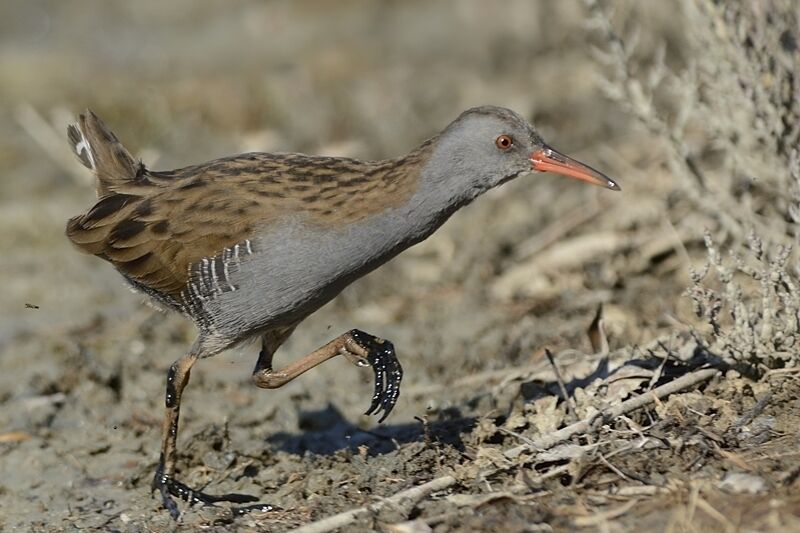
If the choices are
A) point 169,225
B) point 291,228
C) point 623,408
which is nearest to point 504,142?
point 291,228

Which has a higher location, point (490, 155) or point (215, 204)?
point (215, 204)

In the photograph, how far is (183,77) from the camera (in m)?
10.4

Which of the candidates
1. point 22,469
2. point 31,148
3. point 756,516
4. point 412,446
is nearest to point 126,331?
point 22,469

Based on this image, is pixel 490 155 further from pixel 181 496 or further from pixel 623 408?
pixel 181 496

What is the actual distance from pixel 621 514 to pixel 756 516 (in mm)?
389

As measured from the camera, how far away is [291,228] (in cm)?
465

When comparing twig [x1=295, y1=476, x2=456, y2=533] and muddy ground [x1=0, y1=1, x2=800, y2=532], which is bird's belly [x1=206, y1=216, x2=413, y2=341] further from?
twig [x1=295, y1=476, x2=456, y2=533]

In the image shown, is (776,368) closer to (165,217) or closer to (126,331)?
(165,217)

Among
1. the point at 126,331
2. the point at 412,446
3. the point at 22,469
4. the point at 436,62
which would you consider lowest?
the point at 412,446

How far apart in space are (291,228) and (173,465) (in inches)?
42.9

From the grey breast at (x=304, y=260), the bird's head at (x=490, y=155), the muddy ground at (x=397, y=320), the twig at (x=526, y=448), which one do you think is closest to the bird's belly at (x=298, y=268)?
the grey breast at (x=304, y=260)

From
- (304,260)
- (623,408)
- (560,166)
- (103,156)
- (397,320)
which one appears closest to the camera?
(623,408)

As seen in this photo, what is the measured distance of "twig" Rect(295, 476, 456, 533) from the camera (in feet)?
13.3

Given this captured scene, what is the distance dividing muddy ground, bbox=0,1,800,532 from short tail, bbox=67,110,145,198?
1106 millimetres
